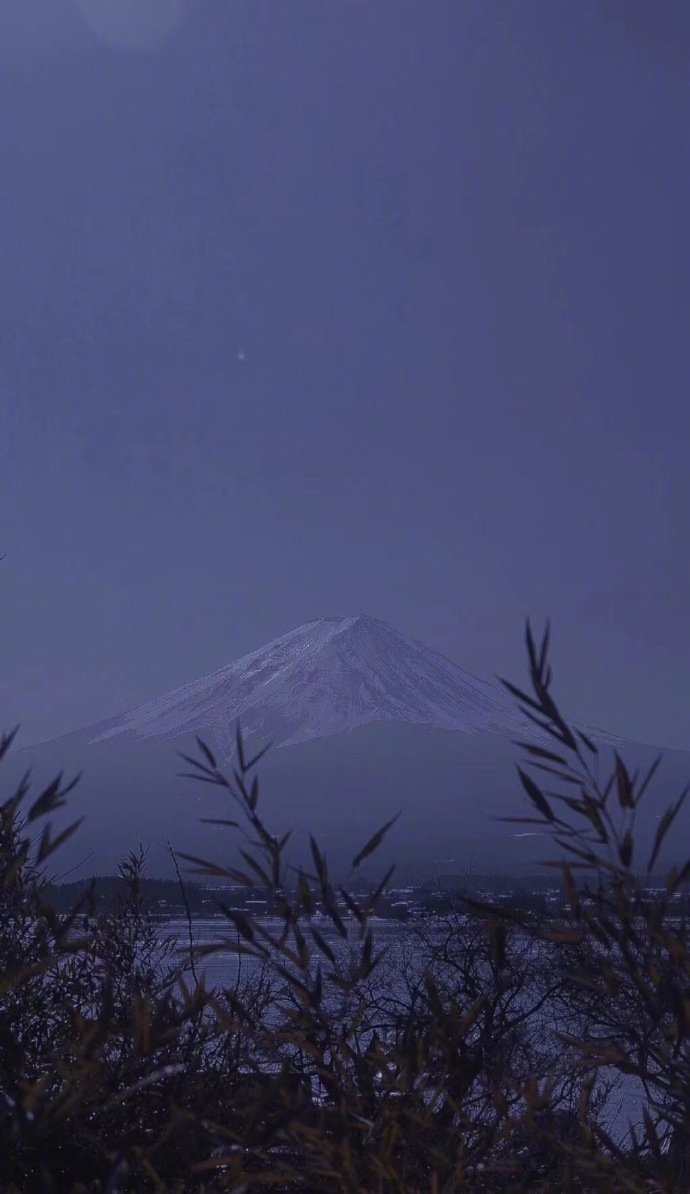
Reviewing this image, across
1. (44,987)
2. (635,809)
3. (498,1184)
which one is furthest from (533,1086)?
(44,987)

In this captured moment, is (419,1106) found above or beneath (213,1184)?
above

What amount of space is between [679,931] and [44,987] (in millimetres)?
2776

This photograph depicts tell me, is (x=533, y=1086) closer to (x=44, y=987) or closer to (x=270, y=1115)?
(x=270, y=1115)

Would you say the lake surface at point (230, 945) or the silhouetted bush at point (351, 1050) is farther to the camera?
the lake surface at point (230, 945)

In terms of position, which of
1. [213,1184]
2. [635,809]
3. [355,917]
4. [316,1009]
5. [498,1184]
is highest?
[635,809]

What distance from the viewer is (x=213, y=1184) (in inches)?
114

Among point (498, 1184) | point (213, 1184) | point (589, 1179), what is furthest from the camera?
point (498, 1184)

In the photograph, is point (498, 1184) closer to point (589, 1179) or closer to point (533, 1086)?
point (589, 1179)

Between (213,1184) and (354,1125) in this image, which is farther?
(213,1184)

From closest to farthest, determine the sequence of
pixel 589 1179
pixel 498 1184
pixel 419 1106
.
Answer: pixel 589 1179, pixel 419 1106, pixel 498 1184

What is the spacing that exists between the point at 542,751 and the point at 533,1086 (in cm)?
73

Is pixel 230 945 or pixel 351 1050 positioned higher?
pixel 230 945

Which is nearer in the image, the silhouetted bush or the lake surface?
the silhouetted bush

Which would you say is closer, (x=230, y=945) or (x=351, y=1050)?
(x=230, y=945)
